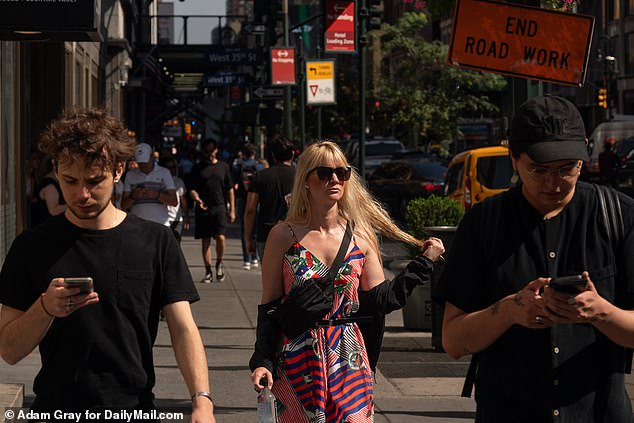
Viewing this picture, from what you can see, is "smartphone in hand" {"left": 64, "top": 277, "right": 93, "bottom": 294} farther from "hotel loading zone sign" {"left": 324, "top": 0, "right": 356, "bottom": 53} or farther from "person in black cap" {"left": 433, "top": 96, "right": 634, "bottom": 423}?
"hotel loading zone sign" {"left": 324, "top": 0, "right": 356, "bottom": 53}

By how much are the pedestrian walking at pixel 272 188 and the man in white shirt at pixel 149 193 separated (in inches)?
40.4

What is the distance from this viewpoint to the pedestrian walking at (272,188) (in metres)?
12.8

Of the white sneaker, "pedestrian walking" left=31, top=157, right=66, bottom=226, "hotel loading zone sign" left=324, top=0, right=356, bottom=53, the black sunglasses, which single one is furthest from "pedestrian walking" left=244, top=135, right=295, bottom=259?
"hotel loading zone sign" left=324, top=0, right=356, bottom=53

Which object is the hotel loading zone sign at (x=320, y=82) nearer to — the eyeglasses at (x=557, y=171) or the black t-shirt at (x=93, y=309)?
the black t-shirt at (x=93, y=309)

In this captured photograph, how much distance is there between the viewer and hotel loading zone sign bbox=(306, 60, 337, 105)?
25.5 m

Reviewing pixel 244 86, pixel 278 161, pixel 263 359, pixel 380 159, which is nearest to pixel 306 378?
pixel 263 359

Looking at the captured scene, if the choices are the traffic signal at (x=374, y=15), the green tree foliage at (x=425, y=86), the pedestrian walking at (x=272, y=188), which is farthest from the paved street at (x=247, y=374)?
the green tree foliage at (x=425, y=86)

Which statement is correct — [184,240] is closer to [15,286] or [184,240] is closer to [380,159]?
[380,159]

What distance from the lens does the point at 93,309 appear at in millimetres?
3951

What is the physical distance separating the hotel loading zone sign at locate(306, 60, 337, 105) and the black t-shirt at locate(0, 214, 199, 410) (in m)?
21.4

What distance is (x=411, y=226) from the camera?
1310 cm

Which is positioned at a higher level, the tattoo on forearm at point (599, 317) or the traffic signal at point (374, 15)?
the traffic signal at point (374, 15)

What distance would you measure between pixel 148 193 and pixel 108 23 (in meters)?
22.3

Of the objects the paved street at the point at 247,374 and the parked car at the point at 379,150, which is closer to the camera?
the paved street at the point at 247,374
